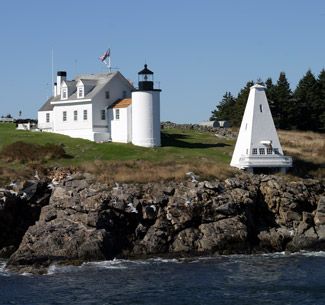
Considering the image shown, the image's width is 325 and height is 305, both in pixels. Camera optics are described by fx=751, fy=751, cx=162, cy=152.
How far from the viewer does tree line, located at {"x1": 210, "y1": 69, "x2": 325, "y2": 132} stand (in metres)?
88.4

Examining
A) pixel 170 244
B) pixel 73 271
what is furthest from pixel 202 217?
pixel 73 271

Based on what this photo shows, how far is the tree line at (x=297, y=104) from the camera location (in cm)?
8838

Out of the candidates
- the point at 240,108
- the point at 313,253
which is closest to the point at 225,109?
the point at 240,108

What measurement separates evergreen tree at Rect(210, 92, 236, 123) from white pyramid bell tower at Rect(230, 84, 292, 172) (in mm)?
44941

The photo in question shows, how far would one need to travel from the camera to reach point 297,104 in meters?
90.3

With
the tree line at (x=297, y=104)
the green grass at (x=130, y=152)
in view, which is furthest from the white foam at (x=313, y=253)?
the tree line at (x=297, y=104)

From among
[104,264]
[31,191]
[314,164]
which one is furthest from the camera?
[314,164]

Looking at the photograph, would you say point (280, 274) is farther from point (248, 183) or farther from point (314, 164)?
point (314, 164)

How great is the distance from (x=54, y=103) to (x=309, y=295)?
4013cm

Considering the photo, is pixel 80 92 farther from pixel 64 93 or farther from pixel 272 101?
pixel 272 101

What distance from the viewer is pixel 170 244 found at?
144 feet

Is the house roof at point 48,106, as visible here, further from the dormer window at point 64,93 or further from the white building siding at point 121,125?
the white building siding at point 121,125

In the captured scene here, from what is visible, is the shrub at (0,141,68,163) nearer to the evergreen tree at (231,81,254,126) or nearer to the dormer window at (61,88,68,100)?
the dormer window at (61,88,68,100)

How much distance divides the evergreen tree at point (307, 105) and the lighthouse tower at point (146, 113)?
32089 mm
